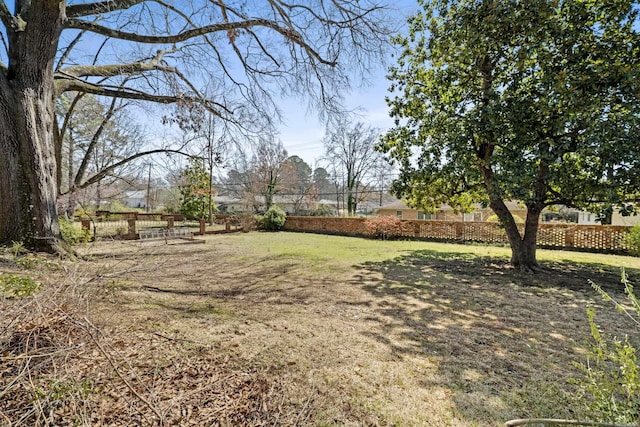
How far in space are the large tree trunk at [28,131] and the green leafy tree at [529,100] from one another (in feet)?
23.9

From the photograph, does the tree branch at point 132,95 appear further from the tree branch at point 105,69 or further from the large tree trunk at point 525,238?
the large tree trunk at point 525,238

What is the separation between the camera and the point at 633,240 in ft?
29.5

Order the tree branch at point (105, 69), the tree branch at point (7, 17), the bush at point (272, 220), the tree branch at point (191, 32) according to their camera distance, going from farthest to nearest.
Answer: the bush at point (272, 220) < the tree branch at point (105, 69) < the tree branch at point (191, 32) < the tree branch at point (7, 17)

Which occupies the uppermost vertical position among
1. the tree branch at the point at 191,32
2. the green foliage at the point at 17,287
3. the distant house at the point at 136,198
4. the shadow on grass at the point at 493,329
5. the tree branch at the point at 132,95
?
the tree branch at the point at 191,32

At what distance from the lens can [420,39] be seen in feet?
25.4

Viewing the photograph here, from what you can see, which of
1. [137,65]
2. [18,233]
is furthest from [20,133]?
[137,65]

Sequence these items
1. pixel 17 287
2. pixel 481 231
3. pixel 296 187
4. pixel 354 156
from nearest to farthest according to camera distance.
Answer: pixel 17 287 → pixel 481 231 → pixel 354 156 → pixel 296 187

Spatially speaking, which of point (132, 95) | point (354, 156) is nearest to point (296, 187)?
point (354, 156)

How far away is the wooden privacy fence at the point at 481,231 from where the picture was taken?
10266 millimetres

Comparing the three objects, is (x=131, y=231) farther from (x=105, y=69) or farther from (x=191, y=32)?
(x=191, y=32)

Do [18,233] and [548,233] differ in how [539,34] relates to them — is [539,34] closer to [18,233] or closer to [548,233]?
[548,233]

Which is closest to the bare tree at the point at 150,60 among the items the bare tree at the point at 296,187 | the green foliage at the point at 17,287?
the green foliage at the point at 17,287

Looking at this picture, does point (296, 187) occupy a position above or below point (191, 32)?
below

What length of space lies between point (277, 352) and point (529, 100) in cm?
672
